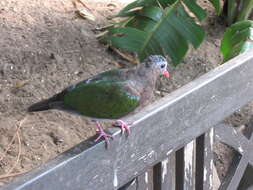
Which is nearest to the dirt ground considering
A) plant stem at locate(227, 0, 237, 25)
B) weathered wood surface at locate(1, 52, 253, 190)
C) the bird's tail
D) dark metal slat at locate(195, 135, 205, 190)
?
plant stem at locate(227, 0, 237, 25)

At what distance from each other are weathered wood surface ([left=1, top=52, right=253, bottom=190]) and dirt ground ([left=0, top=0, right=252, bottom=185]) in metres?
1.44

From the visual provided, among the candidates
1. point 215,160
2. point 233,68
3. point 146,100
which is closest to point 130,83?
point 146,100

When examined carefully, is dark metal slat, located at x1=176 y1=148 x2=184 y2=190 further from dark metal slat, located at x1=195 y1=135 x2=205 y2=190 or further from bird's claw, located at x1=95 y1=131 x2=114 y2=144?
bird's claw, located at x1=95 y1=131 x2=114 y2=144

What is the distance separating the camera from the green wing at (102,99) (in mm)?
3170

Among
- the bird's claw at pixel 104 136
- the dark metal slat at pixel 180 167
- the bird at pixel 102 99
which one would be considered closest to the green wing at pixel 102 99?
the bird at pixel 102 99

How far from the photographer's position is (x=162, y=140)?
2.71 metres

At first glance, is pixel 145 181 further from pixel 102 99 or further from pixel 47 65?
pixel 47 65

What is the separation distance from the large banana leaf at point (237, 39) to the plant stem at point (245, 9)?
1.32 metres

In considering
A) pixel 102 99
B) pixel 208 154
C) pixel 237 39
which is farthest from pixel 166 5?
pixel 208 154

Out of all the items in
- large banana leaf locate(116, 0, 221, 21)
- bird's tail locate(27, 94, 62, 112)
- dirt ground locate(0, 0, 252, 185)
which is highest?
large banana leaf locate(116, 0, 221, 21)

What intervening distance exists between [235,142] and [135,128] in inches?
A: 33.5

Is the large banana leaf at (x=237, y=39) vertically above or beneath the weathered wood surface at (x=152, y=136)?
beneath

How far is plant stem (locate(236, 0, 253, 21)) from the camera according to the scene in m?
5.70

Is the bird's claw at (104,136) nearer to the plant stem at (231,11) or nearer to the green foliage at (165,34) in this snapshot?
the green foliage at (165,34)
